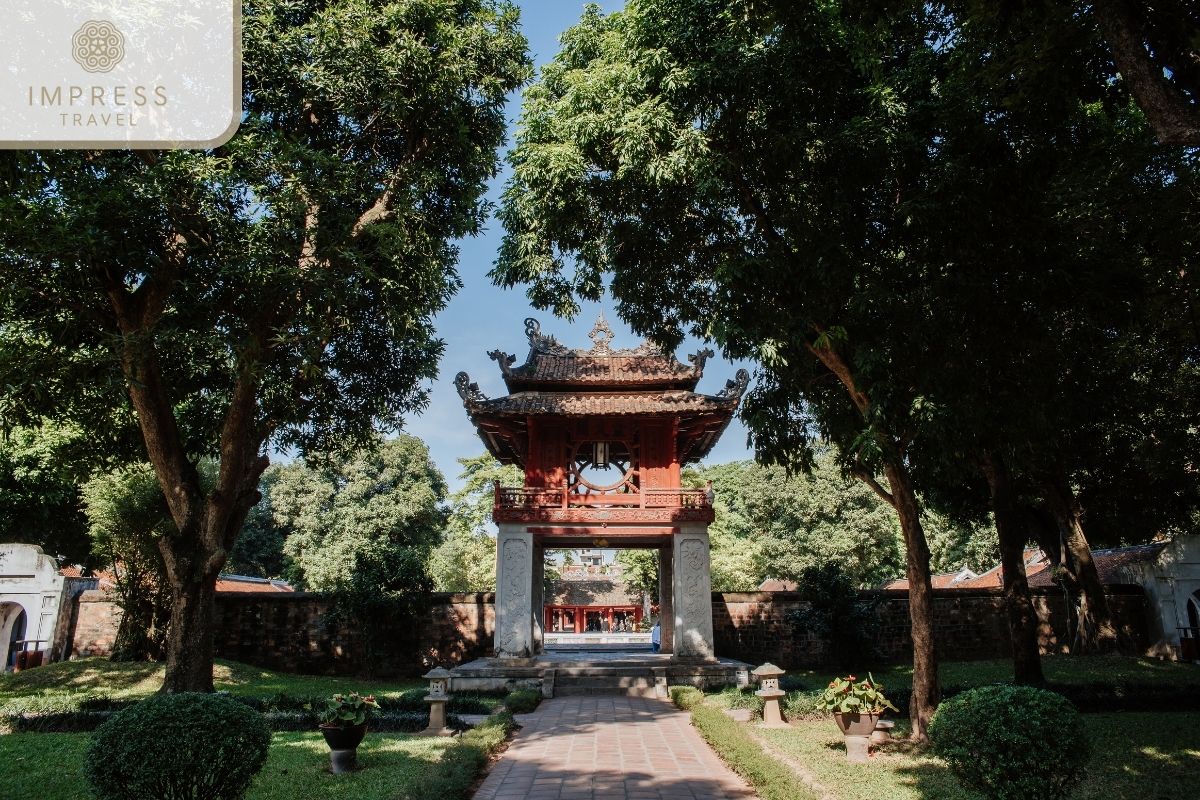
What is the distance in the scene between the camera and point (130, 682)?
48.4 ft

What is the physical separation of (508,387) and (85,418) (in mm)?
8685

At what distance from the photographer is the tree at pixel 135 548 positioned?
Result: 16.0m

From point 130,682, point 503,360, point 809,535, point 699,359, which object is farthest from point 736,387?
point 809,535

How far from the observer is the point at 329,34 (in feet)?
34.8

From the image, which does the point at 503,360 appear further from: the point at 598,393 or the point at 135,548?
the point at 135,548

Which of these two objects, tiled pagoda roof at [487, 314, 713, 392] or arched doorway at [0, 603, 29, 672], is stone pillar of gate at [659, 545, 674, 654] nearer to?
tiled pagoda roof at [487, 314, 713, 392]

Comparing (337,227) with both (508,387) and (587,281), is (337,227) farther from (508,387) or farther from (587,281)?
(508,387)

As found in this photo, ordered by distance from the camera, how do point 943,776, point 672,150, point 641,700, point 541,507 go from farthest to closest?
1. point 541,507
2. point 641,700
3. point 672,150
4. point 943,776

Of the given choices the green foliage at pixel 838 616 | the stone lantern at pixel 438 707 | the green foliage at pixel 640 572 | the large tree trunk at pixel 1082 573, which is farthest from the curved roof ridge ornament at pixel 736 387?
the green foliage at pixel 640 572

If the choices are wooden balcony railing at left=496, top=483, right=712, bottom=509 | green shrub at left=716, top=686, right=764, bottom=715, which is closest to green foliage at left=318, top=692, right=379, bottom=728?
green shrub at left=716, top=686, right=764, bottom=715

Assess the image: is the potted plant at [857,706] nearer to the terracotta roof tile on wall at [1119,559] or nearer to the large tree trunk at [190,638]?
the large tree trunk at [190,638]

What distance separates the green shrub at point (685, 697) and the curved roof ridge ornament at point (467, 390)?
23.9 ft

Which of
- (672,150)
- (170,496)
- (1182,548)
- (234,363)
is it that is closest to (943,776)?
(672,150)

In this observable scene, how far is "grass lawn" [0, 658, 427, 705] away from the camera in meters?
14.1
